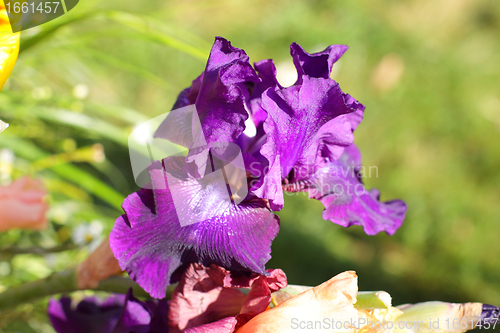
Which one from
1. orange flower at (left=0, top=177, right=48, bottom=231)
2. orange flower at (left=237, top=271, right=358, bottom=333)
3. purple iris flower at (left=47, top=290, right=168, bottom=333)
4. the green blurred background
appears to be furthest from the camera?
the green blurred background

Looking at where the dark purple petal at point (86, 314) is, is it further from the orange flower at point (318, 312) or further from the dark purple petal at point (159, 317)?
the orange flower at point (318, 312)

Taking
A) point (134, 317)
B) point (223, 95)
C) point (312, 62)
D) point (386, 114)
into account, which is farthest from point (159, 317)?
point (386, 114)

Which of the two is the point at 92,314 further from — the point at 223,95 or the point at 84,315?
the point at 223,95

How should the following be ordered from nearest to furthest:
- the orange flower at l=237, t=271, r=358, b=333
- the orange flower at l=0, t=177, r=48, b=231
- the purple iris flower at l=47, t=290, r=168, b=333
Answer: the orange flower at l=237, t=271, r=358, b=333 < the purple iris flower at l=47, t=290, r=168, b=333 < the orange flower at l=0, t=177, r=48, b=231

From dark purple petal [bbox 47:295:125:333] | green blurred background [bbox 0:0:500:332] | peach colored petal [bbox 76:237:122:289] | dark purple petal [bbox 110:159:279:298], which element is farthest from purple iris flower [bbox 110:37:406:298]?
green blurred background [bbox 0:0:500:332]

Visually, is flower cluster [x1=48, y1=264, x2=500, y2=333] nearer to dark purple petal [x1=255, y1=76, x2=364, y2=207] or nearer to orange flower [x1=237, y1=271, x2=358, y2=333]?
orange flower [x1=237, y1=271, x2=358, y2=333]

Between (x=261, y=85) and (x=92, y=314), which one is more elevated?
(x=261, y=85)

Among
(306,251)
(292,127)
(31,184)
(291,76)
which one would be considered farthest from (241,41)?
(292,127)
